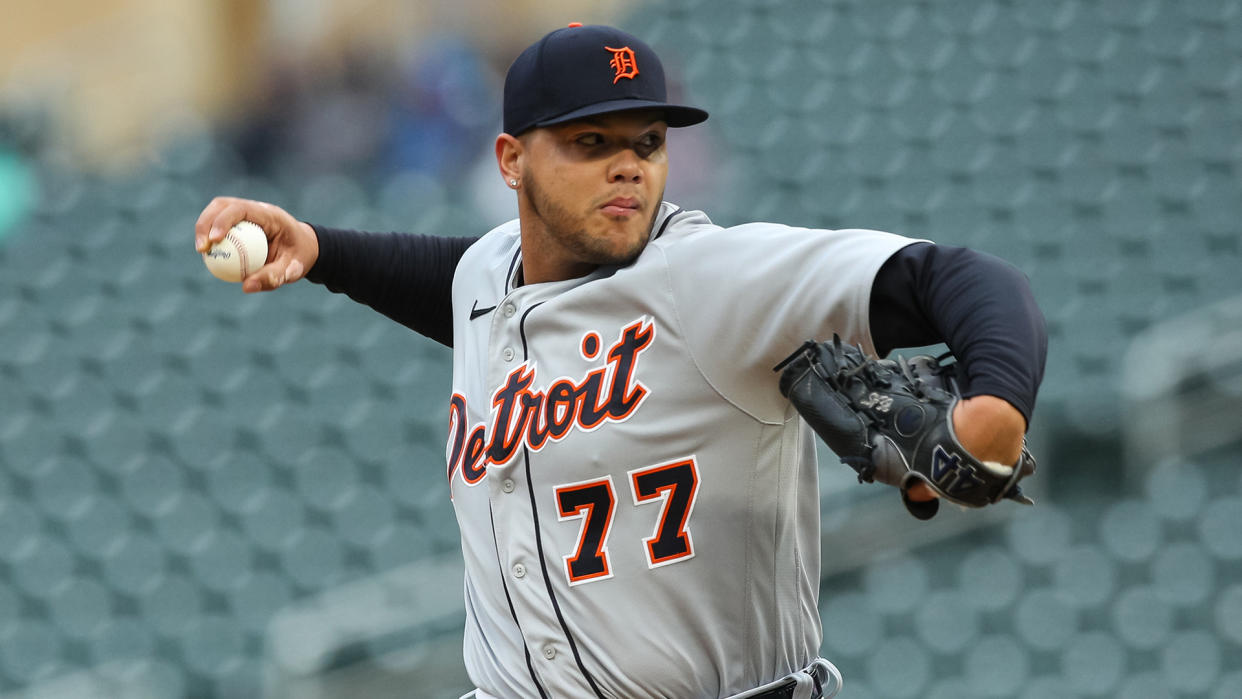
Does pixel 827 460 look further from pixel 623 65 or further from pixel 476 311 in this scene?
pixel 623 65

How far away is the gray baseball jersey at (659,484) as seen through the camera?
162cm

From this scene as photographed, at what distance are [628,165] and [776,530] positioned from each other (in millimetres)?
499

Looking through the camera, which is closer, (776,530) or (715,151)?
(776,530)

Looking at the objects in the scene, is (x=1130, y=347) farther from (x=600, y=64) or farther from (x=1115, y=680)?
(x=600, y=64)

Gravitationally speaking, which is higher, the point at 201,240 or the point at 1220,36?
the point at 201,240

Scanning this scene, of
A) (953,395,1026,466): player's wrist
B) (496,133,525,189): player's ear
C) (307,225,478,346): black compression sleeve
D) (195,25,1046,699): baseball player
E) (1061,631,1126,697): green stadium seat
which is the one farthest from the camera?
(1061,631,1126,697): green stadium seat

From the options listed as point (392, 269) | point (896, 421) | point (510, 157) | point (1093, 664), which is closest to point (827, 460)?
point (1093, 664)

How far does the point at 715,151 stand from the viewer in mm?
5113

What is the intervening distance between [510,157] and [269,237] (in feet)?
1.23

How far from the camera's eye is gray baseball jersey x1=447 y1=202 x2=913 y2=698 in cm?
162

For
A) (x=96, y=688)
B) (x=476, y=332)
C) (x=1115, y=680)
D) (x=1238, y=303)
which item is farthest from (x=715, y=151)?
(x=476, y=332)

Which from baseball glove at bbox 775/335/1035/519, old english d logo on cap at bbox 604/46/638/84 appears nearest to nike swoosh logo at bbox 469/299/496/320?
old english d logo on cap at bbox 604/46/638/84

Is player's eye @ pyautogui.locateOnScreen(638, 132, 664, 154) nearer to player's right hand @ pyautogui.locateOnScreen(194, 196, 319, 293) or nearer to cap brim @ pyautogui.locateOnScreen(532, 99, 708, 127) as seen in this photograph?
cap brim @ pyautogui.locateOnScreen(532, 99, 708, 127)

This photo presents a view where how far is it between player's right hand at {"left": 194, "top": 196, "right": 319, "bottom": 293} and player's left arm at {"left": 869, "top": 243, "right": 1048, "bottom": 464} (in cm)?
86
